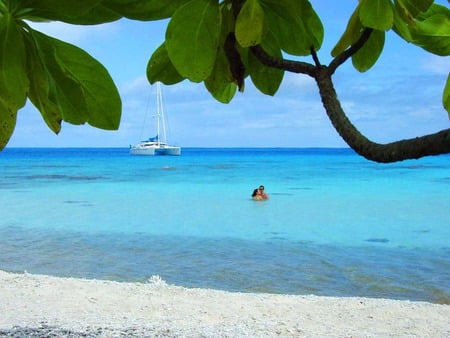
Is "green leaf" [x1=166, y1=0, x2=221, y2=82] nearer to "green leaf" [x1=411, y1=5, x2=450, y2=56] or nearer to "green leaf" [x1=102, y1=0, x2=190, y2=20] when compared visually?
"green leaf" [x1=102, y1=0, x2=190, y2=20]

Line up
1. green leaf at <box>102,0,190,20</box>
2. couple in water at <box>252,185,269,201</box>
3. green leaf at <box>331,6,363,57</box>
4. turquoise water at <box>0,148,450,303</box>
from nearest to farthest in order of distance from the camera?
green leaf at <box>102,0,190,20</box>, green leaf at <box>331,6,363,57</box>, turquoise water at <box>0,148,450,303</box>, couple in water at <box>252,185,269,201</box>

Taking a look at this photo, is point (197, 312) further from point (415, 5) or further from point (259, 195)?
point (259, 195)

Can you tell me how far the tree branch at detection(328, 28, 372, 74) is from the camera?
0.45 m

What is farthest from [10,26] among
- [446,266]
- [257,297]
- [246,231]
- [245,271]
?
[246,231]

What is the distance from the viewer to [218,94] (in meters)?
0.56

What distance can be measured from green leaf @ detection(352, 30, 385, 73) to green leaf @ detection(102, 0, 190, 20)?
0.19 metres

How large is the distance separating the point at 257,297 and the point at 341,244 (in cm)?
510

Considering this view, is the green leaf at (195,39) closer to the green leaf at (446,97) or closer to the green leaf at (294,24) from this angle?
the green leaf at (294,24)

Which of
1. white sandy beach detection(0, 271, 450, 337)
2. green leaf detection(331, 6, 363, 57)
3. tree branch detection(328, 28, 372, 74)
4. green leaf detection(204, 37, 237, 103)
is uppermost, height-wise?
green leaf detection(331, 6, 363, 57)

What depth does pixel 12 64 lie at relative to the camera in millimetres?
409

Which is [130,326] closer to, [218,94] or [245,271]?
[245,271]

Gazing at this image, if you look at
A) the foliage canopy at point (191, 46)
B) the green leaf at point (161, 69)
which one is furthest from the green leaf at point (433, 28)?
the green leaf at point (161, 69)

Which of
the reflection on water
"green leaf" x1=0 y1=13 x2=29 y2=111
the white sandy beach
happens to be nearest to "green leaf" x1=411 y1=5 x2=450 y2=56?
"green leaf" x1=0 y1=13 x2=29 y2=111

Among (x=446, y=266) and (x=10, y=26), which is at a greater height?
(x=10, y=26)
